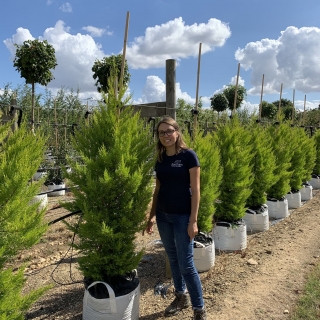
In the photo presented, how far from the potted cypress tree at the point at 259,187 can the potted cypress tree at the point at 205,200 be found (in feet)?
6.20

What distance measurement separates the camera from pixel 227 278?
151 inches

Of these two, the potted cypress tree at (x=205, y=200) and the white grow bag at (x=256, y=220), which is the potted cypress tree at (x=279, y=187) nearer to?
the white grow bag at (x=256, y=220)

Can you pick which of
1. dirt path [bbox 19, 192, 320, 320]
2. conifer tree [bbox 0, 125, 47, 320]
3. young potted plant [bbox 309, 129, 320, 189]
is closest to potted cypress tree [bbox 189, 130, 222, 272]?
dirt path [bbox 19, 192, 320, 320]

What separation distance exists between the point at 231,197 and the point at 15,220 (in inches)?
139

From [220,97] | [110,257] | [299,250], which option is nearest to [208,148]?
[110,257]

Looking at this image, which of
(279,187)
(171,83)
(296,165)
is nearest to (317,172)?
(296,165)

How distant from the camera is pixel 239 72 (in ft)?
20.6

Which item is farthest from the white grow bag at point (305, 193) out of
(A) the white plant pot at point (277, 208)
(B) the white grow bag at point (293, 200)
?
(A) the white plant pot at point (277, 208)

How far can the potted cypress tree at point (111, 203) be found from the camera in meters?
2.67

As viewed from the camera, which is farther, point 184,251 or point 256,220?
point 256,220

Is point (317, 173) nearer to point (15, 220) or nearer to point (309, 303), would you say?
point (309, 303)

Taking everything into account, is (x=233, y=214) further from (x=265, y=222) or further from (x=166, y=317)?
(x=166, y=317)

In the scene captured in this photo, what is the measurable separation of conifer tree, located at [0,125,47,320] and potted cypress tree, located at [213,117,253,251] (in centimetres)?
316

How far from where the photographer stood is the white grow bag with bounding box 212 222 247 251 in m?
4.68
